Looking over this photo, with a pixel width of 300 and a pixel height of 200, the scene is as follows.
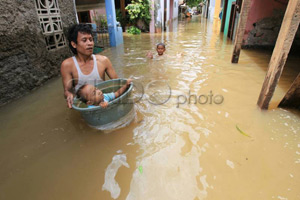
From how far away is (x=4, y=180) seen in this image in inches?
73.5

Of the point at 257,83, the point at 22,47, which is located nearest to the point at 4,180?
the point at 22,47

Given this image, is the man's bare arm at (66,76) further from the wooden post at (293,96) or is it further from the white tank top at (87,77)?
the wooden post at (293,96)

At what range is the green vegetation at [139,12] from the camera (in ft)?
36.7

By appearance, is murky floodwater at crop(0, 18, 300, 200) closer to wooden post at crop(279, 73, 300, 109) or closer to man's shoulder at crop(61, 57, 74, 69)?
wooden post at crop(279, 73, 300, 109)

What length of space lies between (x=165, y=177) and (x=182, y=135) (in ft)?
2.40

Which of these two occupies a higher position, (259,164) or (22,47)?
(22,47)

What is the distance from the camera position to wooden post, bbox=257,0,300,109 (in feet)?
7.25

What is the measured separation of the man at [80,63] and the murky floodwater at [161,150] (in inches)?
26.4

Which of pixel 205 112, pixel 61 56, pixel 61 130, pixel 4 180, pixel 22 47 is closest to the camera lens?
pixel 4 180

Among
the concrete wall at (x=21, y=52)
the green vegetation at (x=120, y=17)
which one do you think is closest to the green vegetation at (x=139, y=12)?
the green vegetation at (x=120, y=17)

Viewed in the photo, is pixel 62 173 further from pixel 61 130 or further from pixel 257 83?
pixel 257 83

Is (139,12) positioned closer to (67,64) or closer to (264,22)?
(264,22)

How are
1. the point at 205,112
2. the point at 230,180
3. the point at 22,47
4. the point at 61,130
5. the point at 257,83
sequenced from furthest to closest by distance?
1. the point at 257,83
2. the point at 22,47
3. the point at 205,112
4. the point at 61,130
5. the point at 230,180

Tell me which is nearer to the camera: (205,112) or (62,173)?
(62,173)
